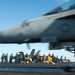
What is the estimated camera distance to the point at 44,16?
37.9ft

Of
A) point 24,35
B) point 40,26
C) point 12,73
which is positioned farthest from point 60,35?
point 12,73

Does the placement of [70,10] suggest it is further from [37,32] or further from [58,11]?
[37,32]

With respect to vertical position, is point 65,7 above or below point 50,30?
above

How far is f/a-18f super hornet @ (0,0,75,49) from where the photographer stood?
10.2 metres

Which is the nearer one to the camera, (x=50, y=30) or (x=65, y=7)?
(x=50, y=30)

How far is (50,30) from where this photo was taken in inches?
409

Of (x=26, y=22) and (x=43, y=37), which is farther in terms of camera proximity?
(x=26, y=22)

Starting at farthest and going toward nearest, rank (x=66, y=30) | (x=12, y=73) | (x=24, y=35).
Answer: (x=24, y=35), (x=66, y=30), (x=12, y=73)

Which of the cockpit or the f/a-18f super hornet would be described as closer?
the f/a-18f super hornet

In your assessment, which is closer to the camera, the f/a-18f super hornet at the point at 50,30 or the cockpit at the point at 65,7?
the f/a-18f super hornet at the point at 50,30

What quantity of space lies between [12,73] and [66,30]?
12.6 ft

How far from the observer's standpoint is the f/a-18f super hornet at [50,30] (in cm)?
1017

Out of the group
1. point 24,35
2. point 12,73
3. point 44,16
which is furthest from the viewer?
point 44,16

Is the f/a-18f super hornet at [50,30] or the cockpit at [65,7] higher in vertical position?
the cockpit at [65,7]
